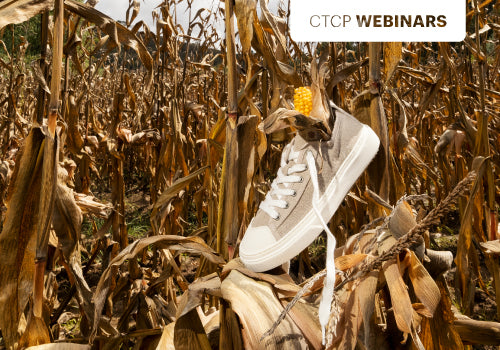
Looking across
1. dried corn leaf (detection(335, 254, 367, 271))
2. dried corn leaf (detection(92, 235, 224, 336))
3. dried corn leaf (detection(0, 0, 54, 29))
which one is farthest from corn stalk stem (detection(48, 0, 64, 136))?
dried corn leaf (detection(335, 254, 367, 271))

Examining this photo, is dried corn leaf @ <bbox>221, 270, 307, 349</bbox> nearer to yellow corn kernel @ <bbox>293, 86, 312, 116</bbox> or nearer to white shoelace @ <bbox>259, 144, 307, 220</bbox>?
white shoelace @ <bbox>259, 144, 307, 220</bbox>

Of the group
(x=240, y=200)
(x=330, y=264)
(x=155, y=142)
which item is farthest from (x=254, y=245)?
(x=155, y=142)

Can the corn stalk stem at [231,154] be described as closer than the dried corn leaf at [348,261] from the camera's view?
No

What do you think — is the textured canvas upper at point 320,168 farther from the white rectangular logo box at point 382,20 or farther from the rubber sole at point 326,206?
the white rectangular logo box at point 382,20

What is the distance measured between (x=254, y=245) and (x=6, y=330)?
16.3 inches

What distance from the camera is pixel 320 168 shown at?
639mm

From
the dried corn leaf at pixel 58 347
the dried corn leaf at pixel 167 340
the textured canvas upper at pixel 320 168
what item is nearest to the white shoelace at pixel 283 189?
the textured canvas upper at pixel 320 168

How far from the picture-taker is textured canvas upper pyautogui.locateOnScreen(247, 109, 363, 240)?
65cm

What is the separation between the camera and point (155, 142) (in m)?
2.19

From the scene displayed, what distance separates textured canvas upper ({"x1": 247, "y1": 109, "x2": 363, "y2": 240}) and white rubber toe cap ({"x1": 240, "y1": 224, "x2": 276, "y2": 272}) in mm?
12

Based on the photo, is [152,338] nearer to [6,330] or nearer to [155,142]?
[6,330]

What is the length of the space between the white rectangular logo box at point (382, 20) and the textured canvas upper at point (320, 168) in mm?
134

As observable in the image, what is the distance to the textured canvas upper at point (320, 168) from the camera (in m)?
0.65

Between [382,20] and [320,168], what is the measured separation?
0.24m
